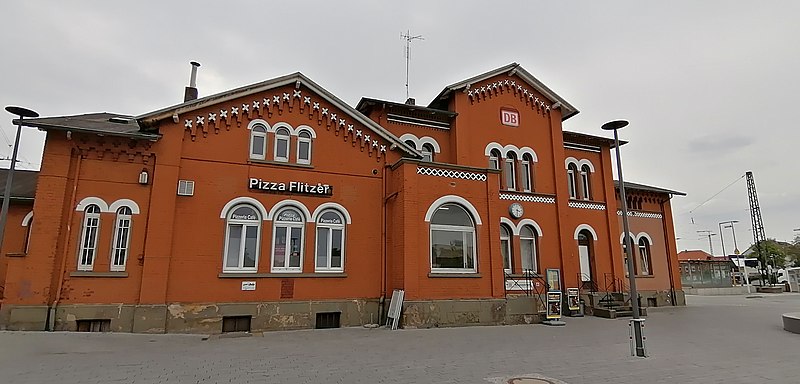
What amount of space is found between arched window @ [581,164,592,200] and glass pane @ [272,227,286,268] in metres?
14.1

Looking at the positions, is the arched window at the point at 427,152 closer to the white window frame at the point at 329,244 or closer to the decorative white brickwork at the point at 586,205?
the white window frame at the point at 329,244

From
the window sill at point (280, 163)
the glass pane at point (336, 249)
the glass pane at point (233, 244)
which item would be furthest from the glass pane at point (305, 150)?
the glass pane at point (233, 244)

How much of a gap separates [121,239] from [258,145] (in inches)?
188

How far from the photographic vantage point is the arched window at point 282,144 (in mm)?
14906

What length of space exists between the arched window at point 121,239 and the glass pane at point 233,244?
8.84 ft

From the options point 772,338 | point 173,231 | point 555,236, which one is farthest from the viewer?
point 555,236

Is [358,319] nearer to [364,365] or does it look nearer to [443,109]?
[364,365]

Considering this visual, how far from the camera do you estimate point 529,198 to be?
1911cm

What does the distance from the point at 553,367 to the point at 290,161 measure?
1016 cm

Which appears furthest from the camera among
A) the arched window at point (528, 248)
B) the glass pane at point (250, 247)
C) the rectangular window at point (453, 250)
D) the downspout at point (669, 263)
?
the downspout at point (669, 263)

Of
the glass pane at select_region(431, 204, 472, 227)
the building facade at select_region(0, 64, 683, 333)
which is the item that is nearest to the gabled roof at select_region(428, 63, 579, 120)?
the building facade at select_region(0, 64, 683, 333)

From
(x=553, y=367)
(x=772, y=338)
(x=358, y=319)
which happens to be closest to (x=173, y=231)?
(x=358, y=319)

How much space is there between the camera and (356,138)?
15.9 metres

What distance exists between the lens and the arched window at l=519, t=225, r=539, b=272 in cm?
1861
